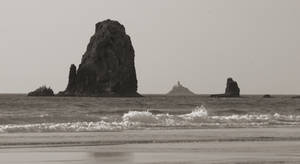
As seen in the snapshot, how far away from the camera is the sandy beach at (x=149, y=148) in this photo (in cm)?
1884

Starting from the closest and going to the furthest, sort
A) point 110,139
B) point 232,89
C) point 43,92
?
point 110,139
point 43,92
point 232,89

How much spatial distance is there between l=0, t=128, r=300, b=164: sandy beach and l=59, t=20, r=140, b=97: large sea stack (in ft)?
393

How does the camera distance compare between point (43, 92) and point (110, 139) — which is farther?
point (43, 92)

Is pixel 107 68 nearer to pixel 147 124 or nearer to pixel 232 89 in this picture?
pixel 232 89

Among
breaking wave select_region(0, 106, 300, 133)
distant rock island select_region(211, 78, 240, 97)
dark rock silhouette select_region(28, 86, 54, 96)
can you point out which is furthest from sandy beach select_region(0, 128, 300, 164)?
distant rock island select_region(211, 78, 240, 97)

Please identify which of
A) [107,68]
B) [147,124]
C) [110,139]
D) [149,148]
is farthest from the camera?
[107,68]

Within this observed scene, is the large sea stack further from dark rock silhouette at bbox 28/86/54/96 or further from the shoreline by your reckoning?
the shoreline

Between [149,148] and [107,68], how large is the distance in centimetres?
13264

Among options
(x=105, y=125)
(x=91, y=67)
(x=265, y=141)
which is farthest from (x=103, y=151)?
(x=91, y=67)

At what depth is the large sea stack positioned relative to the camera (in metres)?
150

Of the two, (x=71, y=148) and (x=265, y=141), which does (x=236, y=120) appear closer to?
(x=265, y=141)

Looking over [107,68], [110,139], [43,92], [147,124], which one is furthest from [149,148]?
[107,68]

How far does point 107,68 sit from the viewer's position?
508ft

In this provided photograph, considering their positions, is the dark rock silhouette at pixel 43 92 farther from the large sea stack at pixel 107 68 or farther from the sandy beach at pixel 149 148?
the sandy beach at pixel 149 148
